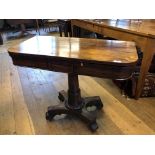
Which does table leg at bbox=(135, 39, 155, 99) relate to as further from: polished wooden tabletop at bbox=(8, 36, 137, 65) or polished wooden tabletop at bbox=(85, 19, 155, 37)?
polished wooden tabletop at bbox=(8, 36, 137, 65)

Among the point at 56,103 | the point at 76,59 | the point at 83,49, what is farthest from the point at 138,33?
the point at 56,103

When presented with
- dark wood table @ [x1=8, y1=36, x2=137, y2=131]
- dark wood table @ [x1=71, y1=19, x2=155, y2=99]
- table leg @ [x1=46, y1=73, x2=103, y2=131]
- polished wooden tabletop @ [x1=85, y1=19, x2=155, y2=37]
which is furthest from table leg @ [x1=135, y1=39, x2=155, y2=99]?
table leg @ [x1=46, y1=73, x2=103, y2=131]

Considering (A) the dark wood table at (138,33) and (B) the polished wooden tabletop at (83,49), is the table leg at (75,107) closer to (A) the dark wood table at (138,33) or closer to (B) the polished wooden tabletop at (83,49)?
(B) the polished wooden tabletop at (83,49)

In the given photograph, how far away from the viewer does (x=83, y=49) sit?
1354 millimetres

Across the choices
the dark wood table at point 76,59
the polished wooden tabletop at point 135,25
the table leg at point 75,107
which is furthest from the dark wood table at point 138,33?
the table leg at point 75,107

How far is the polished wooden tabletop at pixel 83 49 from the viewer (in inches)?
46.4

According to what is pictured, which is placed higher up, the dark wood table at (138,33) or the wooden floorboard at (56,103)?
the dark wood table at (138,33)

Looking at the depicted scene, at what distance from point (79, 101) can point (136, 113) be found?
0.55m

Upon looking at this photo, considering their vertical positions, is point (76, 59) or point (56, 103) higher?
point (76, 59)

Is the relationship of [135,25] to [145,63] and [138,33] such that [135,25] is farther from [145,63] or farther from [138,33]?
[145,63]

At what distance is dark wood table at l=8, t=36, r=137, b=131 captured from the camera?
1170 mm

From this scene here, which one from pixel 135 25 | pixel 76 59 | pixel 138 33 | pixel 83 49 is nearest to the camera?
pixel 76 59

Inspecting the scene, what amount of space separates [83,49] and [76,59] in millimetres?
181
